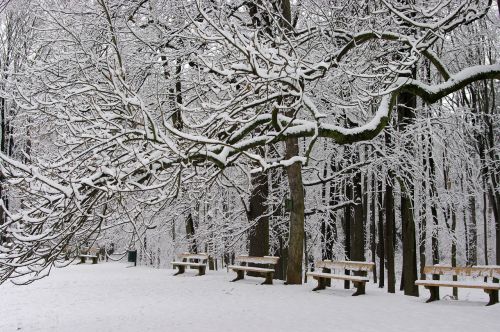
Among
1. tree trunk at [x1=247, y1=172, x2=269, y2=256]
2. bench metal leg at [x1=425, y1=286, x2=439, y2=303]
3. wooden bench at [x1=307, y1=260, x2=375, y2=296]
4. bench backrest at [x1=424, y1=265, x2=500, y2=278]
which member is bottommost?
bench metal leg at [x1=425, y1=286, x2=439, y2=303]

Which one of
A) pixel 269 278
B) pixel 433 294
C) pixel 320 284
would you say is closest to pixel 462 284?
pixel 433 294

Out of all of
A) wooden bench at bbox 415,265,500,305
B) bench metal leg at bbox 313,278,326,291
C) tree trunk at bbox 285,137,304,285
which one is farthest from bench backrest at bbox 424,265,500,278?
tree trunk at bbox 285,137,304,285

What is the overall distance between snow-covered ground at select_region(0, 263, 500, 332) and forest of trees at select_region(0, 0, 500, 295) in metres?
1.65

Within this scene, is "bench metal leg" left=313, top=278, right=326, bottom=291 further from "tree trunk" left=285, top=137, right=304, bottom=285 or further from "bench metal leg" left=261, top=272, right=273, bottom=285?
"bench metal leg" left=261, top=272, right=273, bottom=285

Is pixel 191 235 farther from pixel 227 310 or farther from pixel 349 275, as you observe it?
pixel 227 310

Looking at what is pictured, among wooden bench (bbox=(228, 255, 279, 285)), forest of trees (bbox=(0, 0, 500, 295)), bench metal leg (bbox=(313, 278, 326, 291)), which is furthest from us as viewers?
wooden bench (bbox=(228, 255, 279, 285))

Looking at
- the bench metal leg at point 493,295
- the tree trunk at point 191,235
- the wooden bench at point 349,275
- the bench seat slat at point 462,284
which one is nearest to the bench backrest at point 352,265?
the wooden bench at point 349,275

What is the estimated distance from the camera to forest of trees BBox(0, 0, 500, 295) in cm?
545

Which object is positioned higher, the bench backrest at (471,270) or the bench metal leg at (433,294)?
the bench backrest at (471,270)

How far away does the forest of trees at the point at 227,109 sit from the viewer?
5.45 metres

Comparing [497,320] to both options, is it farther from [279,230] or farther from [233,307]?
[279,230]

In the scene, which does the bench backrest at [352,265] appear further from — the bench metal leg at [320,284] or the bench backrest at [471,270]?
the bench backrest at [471,270]

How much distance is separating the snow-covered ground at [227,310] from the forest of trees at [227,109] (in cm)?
165

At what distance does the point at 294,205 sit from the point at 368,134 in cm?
660
